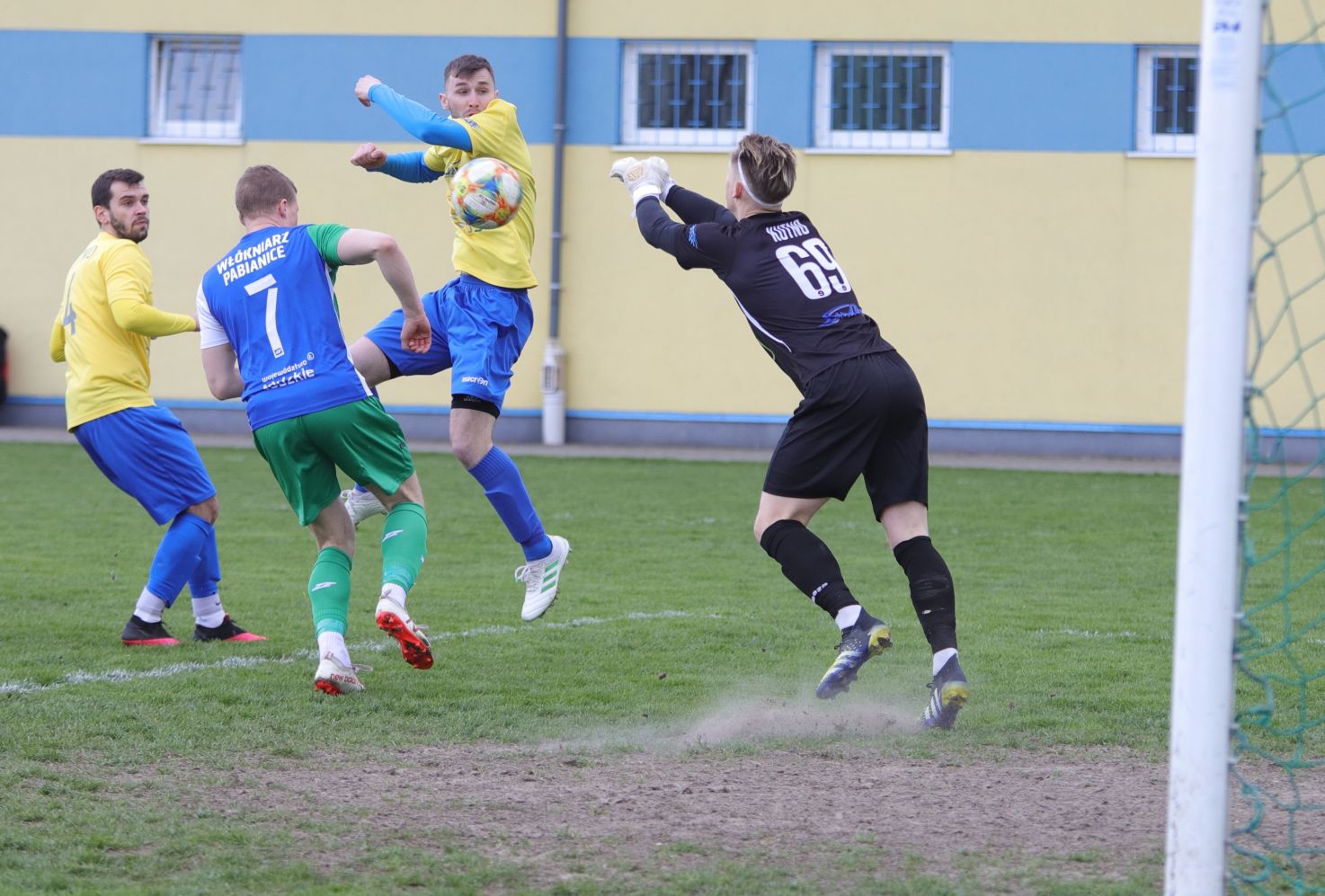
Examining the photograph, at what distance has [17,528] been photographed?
10.6 meters

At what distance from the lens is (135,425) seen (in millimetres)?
6848

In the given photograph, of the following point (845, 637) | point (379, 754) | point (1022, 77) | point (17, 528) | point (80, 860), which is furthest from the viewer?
point (1022, 77)

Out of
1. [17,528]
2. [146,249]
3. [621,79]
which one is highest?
[621,79]

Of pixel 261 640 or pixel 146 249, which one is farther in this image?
pixel 146 249

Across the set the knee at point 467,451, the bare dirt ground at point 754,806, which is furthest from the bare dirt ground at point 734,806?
the knee at point 467,451

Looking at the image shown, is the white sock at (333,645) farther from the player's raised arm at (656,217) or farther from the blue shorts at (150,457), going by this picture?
the player's raised arm at (656,217)

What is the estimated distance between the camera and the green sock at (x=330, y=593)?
226 inches

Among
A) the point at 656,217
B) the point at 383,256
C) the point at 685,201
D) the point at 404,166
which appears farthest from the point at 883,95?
the point at 383,256

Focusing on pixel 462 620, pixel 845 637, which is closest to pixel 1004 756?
pixel 845 637

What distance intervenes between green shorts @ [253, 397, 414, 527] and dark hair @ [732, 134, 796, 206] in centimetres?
153

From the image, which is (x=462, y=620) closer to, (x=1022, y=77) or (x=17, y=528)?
(x=17, y=528)

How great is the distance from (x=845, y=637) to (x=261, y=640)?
2.82 m

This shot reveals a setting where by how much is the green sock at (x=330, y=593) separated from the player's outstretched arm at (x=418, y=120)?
5.74 feet

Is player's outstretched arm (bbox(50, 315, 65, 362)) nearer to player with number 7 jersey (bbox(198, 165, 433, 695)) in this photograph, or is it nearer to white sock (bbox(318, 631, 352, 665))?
player with number 7 jersey (bbox(198, 165, 433, 695))
